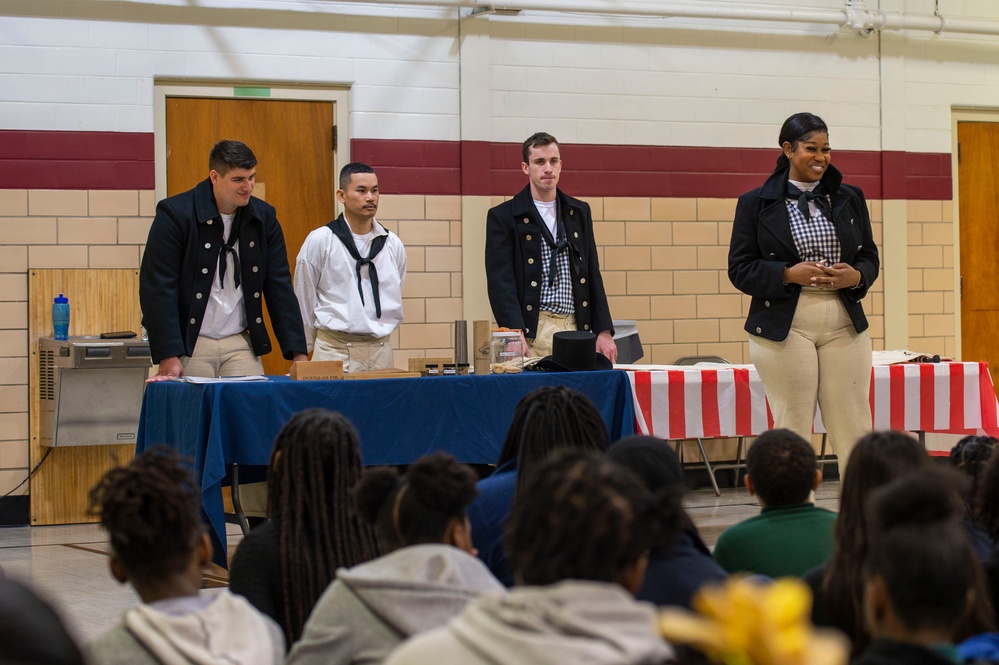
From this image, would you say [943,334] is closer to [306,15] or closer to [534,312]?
[534,312]

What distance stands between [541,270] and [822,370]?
1.37m

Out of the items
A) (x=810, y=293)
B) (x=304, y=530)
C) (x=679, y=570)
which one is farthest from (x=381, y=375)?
(x=679, y=570)

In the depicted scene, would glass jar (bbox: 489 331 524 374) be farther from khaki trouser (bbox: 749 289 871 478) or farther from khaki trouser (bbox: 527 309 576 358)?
khaki trouser (bbox: 749 289 871 478)

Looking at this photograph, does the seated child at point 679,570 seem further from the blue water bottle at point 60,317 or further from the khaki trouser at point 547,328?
the blue water bottle at point 60,317

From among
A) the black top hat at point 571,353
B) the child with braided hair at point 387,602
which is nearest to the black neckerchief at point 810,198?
the black top hat at point 571,353

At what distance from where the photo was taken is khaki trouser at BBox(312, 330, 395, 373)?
5.18m

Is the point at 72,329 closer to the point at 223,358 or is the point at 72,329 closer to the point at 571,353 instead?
the point at 223,358

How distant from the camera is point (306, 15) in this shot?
270 inches

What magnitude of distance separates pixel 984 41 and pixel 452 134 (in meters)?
3.89

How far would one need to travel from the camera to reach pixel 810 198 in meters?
4.66

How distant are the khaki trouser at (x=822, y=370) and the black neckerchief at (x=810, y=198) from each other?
0.33 meters

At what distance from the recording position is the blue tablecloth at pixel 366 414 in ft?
13.7

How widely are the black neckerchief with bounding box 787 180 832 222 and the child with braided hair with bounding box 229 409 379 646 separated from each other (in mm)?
2740

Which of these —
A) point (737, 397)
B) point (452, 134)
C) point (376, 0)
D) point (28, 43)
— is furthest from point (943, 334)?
point (28, 43)
